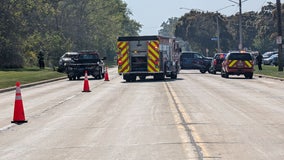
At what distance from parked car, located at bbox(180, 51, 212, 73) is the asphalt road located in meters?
34.3

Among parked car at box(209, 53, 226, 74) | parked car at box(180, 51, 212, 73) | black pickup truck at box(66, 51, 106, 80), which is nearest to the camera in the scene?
black pickup truck at box(66, 51, 106, 80)

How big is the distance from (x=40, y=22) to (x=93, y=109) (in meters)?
55.9

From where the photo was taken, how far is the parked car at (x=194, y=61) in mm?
56781

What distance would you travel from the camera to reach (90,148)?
450 inches

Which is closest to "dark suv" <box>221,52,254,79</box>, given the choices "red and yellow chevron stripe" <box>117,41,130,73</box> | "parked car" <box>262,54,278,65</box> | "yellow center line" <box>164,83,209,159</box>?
"red and yellow chevron stripe" <box>117,41,130,73</box>

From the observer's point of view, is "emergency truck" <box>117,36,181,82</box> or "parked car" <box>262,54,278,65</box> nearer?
"emergency truck" <box>117,36,181,82</box>

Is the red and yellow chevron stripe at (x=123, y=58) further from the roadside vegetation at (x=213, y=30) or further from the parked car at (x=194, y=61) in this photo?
the roadside vegetation at (x=213, y=30)

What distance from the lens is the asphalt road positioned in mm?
10750

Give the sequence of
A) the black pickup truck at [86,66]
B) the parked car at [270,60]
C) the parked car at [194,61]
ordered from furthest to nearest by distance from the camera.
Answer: the parked car at [270,60] < the parked car at [194,61] < the black pickup truck at [86,66]

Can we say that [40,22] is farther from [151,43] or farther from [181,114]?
[181,114]

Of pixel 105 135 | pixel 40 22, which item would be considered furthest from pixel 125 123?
pixel 40 22

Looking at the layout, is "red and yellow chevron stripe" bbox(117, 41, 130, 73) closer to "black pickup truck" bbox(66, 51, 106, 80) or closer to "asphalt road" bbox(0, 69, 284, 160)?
"black pickup truck" bbox(66, 51, 106, 80)

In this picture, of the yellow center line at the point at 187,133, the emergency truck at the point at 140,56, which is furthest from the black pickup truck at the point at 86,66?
the yellow center line at the point at 187,133

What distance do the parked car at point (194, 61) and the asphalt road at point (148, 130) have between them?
112ft
